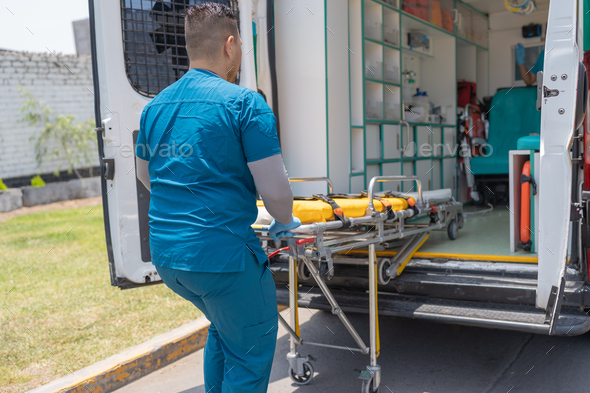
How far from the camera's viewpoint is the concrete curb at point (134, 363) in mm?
3148

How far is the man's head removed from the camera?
1.92 metres

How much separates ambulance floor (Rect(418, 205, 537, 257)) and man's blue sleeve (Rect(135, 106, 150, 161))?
238 cm

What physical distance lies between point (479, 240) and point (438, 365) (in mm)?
1220

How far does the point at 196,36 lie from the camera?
1.94 m

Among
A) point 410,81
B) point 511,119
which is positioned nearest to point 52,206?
point 410,81

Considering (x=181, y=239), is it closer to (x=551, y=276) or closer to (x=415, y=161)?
(x=551, y=276)

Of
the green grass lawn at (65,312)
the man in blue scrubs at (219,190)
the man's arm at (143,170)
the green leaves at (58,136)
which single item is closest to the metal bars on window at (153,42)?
the man's arm at (143,170)

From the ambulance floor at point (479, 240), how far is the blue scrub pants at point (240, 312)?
6.95 feet

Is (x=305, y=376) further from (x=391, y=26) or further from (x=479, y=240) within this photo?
(x=391, y=26)

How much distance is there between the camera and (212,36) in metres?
1.93

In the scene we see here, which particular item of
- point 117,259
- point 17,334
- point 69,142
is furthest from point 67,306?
point 69,142

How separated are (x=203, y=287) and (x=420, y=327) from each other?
2829mm

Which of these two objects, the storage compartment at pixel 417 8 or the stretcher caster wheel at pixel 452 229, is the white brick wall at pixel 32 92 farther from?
the stretcher caster wheel at pixel 452 229

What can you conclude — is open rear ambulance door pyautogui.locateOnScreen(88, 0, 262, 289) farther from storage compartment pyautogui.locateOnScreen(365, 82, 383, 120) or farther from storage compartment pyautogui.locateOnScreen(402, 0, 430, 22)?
storage compartment pyautogui.locateOnScreen(402, 0, 430, 22)
